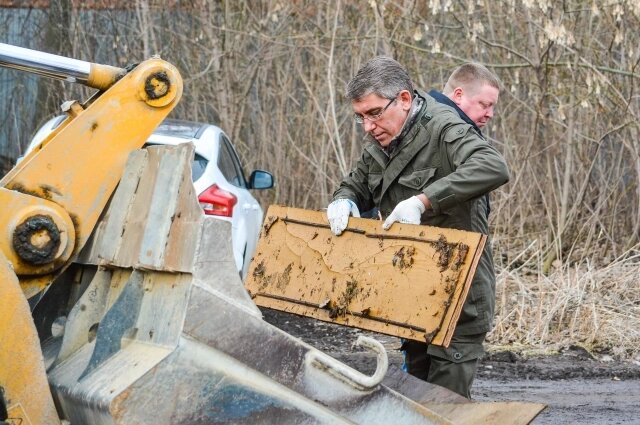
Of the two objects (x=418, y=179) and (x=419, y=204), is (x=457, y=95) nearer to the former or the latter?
(x=418, y=179)

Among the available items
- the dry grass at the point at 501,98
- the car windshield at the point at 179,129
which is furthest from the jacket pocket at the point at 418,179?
the dry grass at the point at 501,98

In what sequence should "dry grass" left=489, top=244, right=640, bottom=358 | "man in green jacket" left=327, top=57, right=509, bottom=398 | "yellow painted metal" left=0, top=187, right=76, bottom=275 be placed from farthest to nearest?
"dry grass" left=489, top=244, right=640, bottom=358 < "man in green jacket" left=327, top=57, right=509, bottom=398 < "yellow painted metal" left=0, top=187, right=76, bottom=275

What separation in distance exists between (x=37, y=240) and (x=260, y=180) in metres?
6.91

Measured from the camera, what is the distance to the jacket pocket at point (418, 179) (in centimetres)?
481

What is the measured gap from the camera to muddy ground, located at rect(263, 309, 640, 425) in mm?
7430

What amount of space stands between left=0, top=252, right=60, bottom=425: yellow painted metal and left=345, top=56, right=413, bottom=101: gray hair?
177 cm

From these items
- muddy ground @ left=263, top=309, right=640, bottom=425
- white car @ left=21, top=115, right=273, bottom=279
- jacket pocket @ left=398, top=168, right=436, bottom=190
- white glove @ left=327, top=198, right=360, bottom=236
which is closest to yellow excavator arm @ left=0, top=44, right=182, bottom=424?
white glove @ left=327, top=198, right=360, bottom=236

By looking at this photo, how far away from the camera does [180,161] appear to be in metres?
3.65

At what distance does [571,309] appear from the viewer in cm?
1055

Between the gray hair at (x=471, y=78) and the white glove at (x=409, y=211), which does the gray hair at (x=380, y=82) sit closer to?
the white glove at (x=409, y=211)

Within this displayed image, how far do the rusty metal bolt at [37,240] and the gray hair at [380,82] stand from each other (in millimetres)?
1456

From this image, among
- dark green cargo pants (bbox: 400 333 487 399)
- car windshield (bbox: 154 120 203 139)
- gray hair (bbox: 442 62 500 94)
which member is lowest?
dark green cargo pants (bbox: 400 333 487 399)

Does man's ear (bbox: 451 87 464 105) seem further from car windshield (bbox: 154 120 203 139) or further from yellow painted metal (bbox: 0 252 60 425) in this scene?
car windshield (bbox: 154 120 203 139)

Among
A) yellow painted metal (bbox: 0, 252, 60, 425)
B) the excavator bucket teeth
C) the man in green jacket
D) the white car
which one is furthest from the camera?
the white car
